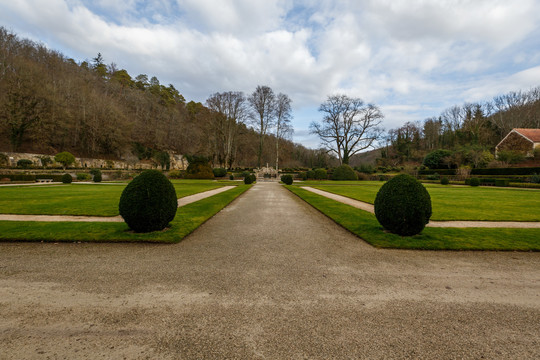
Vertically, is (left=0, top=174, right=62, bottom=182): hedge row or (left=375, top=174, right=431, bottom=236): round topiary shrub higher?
(left=375, top=174, right=431, bottom=236): round topiary shrub

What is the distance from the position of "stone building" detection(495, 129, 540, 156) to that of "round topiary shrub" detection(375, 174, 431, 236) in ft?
140

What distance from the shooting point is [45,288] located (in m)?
3.15

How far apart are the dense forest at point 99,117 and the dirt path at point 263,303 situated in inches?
1421

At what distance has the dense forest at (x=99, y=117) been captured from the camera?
31.2m

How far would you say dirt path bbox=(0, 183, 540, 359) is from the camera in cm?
204

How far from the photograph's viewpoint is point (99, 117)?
4206 centimetres

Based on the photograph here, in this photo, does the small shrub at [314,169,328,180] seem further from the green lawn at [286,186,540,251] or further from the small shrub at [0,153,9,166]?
the small shrub at [0,153,9,166]

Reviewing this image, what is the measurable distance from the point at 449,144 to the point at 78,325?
221 ft

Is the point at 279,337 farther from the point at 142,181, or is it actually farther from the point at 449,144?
the point at 449,144

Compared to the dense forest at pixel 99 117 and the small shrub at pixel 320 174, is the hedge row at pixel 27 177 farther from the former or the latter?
the small shrub at pixel 320 174

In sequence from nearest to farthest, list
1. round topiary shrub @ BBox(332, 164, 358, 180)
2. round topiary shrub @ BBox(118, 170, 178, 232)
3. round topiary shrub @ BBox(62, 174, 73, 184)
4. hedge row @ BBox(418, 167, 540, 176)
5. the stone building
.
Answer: round topiary shrub @ BBox(118, 170, 178, 232)
round topiary shrub @ BBox(62, 174, 73, 184)
hedge row @ BBox(418, 167, 540, 176)
the stone building
round topiary shrub @ BBox(332, 164, 358, 180)

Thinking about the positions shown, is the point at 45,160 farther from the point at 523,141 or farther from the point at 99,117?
the point at 523,141

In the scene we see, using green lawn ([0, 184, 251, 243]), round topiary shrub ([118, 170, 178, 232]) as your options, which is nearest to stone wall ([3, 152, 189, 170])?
green lawn ([0, 184, 251, 243])

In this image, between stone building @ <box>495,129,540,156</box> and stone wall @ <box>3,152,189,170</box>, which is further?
stone building @ <box>495,129,540,156</box>
